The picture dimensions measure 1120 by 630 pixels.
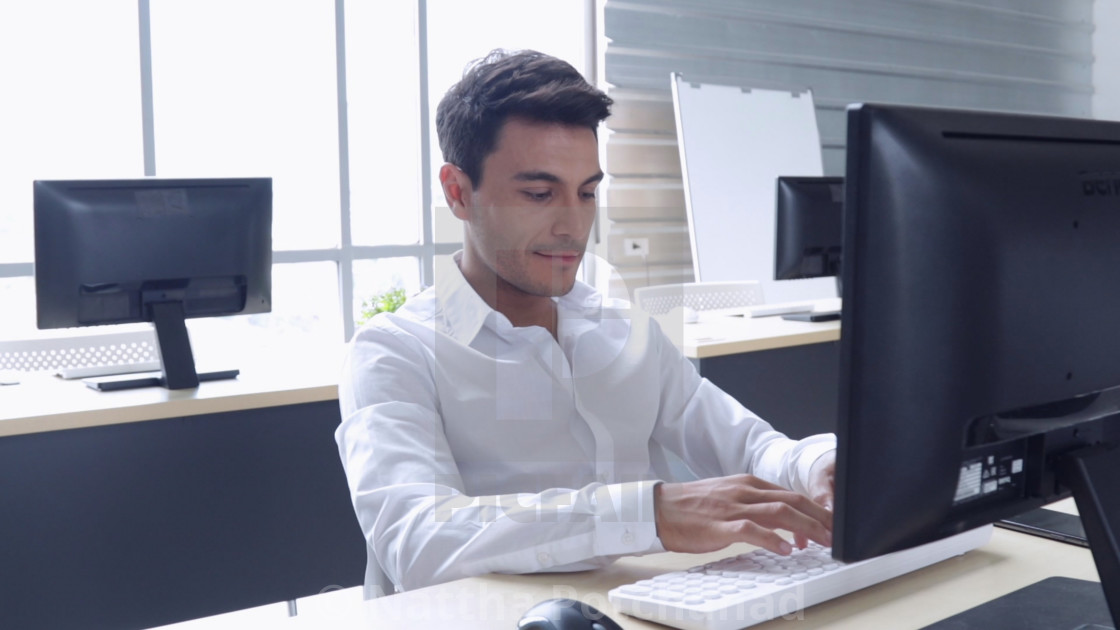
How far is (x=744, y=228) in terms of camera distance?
5137 mm

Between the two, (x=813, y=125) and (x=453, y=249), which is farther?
(x=813, y=125)

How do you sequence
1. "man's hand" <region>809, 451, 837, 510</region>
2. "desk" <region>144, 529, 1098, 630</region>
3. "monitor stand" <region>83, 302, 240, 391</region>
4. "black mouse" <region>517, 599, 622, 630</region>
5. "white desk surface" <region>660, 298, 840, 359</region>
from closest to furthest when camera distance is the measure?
"black mouse" <region>517, 599, 622, 630</region> → "desk" <region>144, 529, 1098, 630</region> → "man's hand" <region>809, 451, 837, 510</region> → "monitor stand" <region>83, 302, 240, 391</region> → "white desk surface" <region>660, 298, 840, 359</region>

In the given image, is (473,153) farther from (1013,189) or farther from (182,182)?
(182,182)

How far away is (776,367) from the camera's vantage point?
3217 mm

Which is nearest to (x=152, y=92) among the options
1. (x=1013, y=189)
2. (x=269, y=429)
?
(x=269, y=429)

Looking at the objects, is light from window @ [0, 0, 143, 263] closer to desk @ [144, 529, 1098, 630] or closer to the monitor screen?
the monitor screen

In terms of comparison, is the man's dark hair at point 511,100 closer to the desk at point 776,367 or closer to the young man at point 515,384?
the young man at point 515,384

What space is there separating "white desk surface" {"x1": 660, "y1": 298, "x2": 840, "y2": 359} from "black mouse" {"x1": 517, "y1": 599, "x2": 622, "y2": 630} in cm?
186

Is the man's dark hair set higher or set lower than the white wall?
lower

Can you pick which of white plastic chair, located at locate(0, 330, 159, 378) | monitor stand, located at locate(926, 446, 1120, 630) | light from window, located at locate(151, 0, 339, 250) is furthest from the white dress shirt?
light from window, located at locate(151, 0, 339, 250)

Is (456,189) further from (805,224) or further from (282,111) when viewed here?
(282,111)

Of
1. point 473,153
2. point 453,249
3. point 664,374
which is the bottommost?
point 664,374

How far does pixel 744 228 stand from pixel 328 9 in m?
2.24

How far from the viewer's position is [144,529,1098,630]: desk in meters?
0.97
